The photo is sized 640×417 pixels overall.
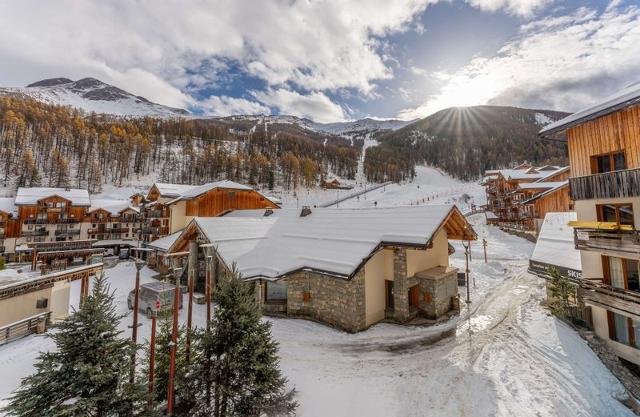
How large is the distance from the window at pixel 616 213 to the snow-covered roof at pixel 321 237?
6102mm

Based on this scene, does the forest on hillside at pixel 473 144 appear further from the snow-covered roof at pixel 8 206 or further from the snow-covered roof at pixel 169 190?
the snow-covered roof at pixel 8 206

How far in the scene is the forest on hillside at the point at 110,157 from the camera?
6994cm

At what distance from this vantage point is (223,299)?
8.27m

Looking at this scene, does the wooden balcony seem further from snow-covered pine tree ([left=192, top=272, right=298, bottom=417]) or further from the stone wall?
snow-covered pine tree ([left=192, top=272, right=298, bottom=417])

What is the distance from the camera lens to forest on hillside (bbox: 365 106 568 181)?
119 metres

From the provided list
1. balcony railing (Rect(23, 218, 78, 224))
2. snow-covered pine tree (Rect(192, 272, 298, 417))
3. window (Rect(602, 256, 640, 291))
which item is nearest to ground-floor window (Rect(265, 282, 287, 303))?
snow-covered pine tree (Rect(192, 272, 298, 417))

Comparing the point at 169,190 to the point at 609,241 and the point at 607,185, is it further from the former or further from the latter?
the point at 609,241

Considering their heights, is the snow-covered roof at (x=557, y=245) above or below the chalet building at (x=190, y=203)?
below

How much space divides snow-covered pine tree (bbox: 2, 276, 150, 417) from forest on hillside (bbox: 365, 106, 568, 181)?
108 m

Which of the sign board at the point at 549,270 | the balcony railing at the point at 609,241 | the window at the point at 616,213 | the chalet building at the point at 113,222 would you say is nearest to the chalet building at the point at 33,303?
the balcony railing at the point at 609,241

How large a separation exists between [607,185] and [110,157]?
106 metres

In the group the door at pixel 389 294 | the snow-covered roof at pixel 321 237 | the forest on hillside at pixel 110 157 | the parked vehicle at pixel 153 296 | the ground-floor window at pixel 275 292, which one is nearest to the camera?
the snow-covered roof at pixel 321 237

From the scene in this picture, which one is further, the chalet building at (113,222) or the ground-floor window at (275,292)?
the chalet building at (113,222)

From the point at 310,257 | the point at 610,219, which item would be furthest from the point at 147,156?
the point at 610,219
